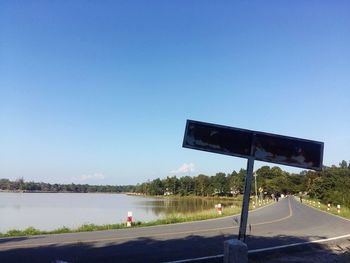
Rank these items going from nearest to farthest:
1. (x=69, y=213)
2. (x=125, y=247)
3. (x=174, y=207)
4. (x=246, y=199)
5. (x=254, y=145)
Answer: (x=254, y=145) → (x=246, y=199) → (x=125, y=247) → (x=69, y=213) → (x=174, y=207)

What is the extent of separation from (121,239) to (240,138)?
892cm

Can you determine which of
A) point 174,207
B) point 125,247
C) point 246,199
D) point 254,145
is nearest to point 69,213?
point 174,207

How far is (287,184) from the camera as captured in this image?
571 ft

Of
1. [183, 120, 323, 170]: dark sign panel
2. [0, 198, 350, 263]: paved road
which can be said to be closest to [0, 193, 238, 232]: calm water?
[0, 198, 350, 263]: paved road

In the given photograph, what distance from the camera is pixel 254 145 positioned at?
682cm

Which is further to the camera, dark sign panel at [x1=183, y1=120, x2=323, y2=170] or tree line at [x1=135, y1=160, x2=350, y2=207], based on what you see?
tree line at [x1=135, y1=160, x2=350, y2=207]

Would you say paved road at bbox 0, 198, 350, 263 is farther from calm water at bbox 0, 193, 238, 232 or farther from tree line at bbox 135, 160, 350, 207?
tree line at bbox 135, 160, 350, 207

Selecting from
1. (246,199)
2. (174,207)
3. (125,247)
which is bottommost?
(174,207)

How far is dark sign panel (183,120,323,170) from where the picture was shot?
6758 mm

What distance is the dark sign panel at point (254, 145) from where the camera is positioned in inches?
266

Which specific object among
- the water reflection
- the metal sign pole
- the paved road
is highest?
the metal sign pole

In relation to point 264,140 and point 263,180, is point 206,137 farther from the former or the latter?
point 263,180

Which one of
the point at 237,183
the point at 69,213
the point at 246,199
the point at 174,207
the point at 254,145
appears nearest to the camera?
the point at 254,145

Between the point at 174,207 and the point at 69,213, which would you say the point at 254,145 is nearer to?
the point at 69,213
